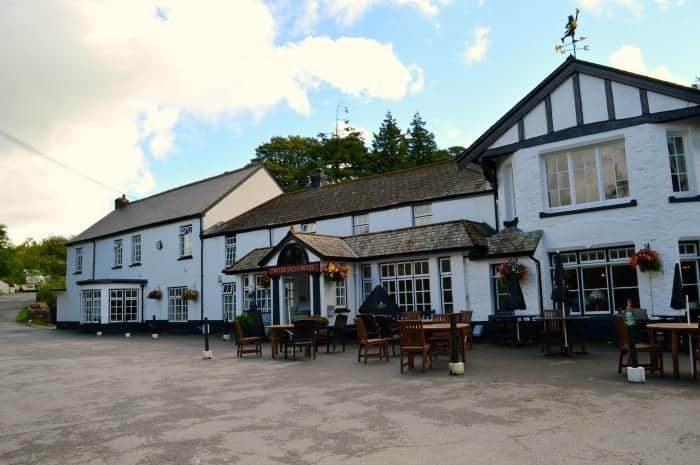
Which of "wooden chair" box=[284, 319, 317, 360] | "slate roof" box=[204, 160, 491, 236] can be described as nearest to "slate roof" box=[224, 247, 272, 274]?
"slate roof" box=[204, 160, 491, 236]

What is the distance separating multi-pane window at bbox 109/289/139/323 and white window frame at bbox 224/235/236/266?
750 centimetres

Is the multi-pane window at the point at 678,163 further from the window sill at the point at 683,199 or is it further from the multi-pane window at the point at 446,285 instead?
the multi-pane window at the point at 446,285

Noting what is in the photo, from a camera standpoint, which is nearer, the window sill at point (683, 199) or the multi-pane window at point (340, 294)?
the window sill at point (683, 199)

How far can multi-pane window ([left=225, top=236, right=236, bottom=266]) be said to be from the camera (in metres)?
26.0

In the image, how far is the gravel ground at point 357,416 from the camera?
17.5 feet

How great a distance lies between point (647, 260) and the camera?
42.9ft

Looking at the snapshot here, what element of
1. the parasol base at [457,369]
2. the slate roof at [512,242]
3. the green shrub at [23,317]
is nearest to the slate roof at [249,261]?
the slate roof at [512,242]

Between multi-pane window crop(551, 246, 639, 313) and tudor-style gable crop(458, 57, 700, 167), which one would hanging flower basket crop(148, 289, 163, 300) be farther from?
multi-pane window crop(551, 246, 639, 313)

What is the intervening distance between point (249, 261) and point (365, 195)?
5.85 m

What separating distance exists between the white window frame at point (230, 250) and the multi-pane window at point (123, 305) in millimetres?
7503

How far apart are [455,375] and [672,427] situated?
437 cm

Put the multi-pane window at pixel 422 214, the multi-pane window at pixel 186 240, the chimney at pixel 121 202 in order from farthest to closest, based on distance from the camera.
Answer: the chimney at pixel 121 202 → the multi-pane window at pixel 186 240 → the multi-pane window at pixel 422 214

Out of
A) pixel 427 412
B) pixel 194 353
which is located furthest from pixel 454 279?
pixel 427 412

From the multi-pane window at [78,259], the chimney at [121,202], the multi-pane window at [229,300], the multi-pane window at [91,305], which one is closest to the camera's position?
the multi-pane window at [229,300]
